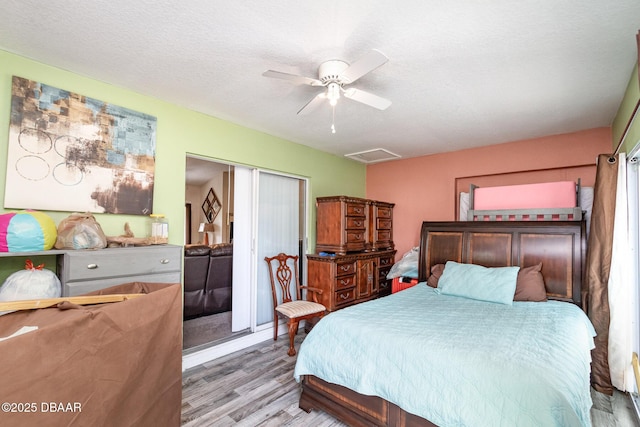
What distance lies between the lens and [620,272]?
7.89ft

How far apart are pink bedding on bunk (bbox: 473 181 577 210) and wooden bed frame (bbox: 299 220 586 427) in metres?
0.42

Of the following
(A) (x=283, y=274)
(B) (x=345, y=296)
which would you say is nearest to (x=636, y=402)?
(B) (x=345, y=296)

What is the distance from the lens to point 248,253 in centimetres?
363

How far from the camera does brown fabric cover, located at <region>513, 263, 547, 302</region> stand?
9.02 ft

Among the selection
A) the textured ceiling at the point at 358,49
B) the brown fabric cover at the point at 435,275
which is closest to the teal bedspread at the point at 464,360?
the brown fabric cover at the point at 435,275

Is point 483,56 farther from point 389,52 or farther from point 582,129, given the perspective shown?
point 582,129

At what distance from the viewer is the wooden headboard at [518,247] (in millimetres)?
2891

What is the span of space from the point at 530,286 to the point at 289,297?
8.50 feet

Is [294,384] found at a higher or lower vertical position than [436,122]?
lower

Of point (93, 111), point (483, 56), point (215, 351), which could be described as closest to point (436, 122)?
point (483, 56)

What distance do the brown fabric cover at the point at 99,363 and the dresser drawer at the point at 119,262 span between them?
90cm

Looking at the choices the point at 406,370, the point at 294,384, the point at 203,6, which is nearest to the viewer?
the point at 203,6

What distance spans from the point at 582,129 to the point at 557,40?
85.7 inches

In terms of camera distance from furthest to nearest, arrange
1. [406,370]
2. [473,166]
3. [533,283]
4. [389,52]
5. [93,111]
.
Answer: [473,166]
[533,283]
[93,111]
[389,52]
[406,370]
